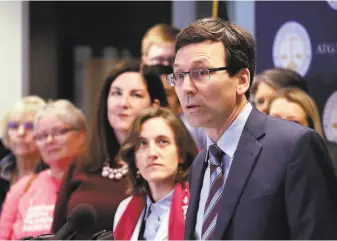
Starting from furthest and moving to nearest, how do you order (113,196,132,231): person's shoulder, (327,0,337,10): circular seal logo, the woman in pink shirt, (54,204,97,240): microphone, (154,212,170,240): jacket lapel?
1. the woman in pink shirt
2. (327,0,337,10): circular seal logo
3. (113,196,132,231): person's shoulder
4. (154,212,170,240): jacket lapel
5. (54,204,97,240): microphone

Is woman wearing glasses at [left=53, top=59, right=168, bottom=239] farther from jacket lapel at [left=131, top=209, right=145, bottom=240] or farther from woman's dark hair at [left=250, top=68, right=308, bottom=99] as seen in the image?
woman's dark hair at [left=250, top=68, right=308, bottom=99]

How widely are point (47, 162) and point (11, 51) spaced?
4.56ft

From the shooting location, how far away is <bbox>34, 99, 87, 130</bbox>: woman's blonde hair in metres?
3.66

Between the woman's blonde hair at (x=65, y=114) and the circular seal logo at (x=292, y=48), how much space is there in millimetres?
1217

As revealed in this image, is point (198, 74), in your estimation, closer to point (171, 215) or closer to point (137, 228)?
point (171, 215)

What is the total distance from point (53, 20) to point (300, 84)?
323cm

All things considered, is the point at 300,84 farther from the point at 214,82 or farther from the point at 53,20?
the point at 53,20

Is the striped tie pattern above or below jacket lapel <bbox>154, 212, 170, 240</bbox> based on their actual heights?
above

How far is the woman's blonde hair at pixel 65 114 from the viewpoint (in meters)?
3.66

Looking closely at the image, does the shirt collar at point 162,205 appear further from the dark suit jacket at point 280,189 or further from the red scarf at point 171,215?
the dark suit jacket at point 280,189

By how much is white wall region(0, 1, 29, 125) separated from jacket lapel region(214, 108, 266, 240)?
3.00m

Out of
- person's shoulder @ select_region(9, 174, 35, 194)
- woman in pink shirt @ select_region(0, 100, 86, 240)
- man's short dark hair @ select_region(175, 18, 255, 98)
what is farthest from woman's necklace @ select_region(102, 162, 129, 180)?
man's short dark hair @ select_region(175, 18, 255, 98)

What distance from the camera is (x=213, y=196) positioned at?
1.96 metres

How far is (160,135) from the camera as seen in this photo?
2.94m
